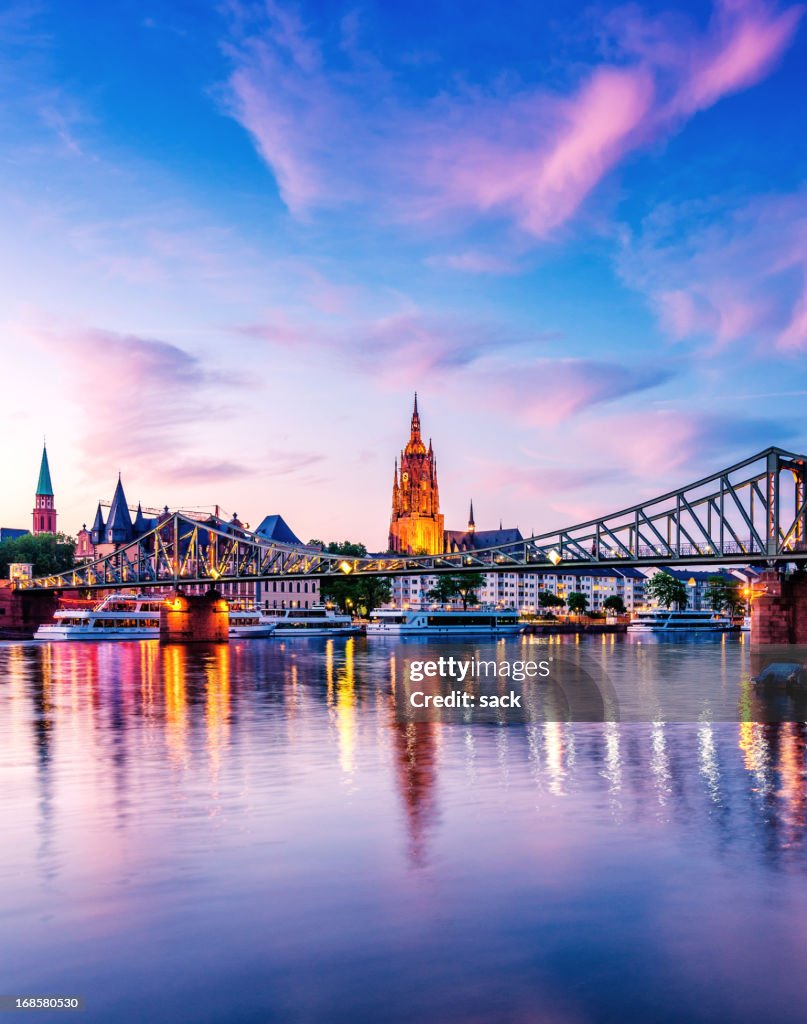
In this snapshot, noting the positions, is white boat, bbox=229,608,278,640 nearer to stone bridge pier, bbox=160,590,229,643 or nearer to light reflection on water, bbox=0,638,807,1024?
stone bridge pier, bbox=160,590,229,643

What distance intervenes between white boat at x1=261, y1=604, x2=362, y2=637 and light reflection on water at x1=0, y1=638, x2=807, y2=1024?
107087 mm

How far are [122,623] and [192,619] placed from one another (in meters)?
14.4

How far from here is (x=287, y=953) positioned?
14258 mm

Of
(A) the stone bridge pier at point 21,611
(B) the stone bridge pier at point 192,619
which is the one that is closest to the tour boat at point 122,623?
(B) the stone bridge pier at point 192,619

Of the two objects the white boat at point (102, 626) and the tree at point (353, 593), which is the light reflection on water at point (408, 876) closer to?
the white boat at point (102, 626)

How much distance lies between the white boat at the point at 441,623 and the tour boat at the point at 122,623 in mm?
16763

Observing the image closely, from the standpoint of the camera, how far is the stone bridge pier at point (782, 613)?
84875 mm

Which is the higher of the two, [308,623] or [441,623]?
[308,623]

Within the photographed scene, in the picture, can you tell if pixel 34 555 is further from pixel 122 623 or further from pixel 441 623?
pixel 441 623

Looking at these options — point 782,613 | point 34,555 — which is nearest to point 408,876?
point 782,613

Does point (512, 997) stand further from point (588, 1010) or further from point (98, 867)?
point (98, 867)

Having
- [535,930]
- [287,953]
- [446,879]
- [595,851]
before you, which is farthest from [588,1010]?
[595,851]

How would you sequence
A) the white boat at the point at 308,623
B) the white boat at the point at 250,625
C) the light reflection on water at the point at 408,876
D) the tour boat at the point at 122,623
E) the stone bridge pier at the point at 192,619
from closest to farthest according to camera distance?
1. the light reflection on water at the point at 408,876
2. the stone bridge pier at the point at 192,619
3. the tour boat at the point at 122,623
4. the white boat at the point at 250,625
5. the white boat at the point at 308,623

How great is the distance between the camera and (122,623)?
139625mm
